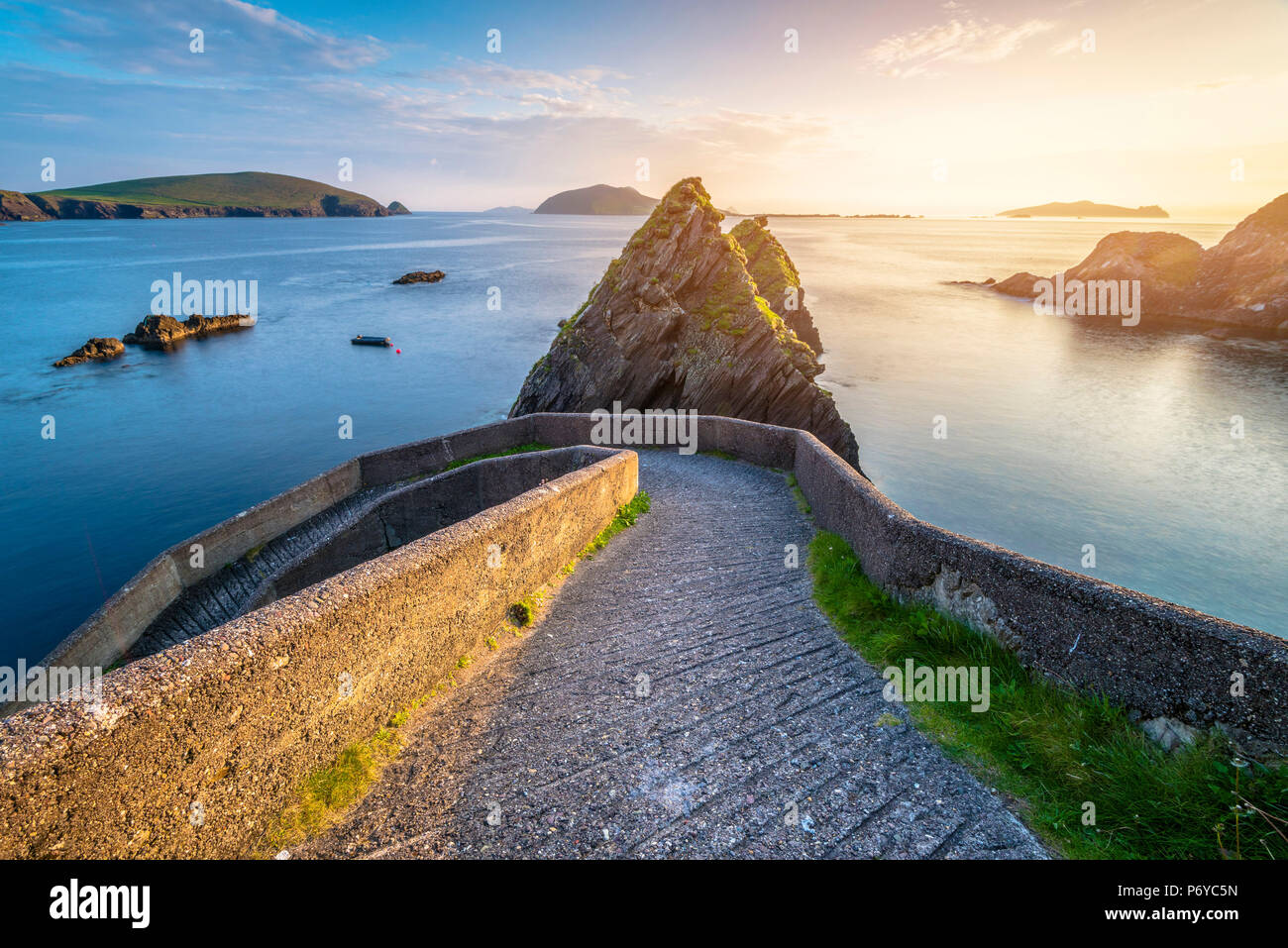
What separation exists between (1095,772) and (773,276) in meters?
52.3

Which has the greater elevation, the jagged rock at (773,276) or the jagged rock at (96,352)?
the jagged rock at (773,276)

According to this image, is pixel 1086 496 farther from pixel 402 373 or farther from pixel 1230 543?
pixel 402 373

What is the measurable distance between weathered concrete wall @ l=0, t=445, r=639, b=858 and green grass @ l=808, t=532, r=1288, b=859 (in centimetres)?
516

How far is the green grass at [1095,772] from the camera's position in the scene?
4.21m

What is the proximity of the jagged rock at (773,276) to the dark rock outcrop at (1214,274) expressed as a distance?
4515 centimetres

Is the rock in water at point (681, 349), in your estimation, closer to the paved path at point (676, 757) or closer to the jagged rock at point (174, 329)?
the paved path at point (676, 757)

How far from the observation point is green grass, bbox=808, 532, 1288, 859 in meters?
4.21

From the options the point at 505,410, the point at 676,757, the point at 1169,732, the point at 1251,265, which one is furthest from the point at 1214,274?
the point at 676,757

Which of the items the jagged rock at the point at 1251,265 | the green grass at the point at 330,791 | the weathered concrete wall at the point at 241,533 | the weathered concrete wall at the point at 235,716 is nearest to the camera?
the weathered concrete wall at the point at 235,716

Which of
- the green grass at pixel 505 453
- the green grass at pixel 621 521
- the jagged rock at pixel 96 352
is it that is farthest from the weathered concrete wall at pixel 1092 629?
the jagged rock at pixel 96 352

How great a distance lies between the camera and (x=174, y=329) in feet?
178

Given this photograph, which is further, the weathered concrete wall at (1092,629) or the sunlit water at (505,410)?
the sunlit water at (505,410)

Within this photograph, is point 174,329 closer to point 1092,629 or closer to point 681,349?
point 681,349

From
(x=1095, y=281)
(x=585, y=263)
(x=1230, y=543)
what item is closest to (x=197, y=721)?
(x=1230, y=543)
